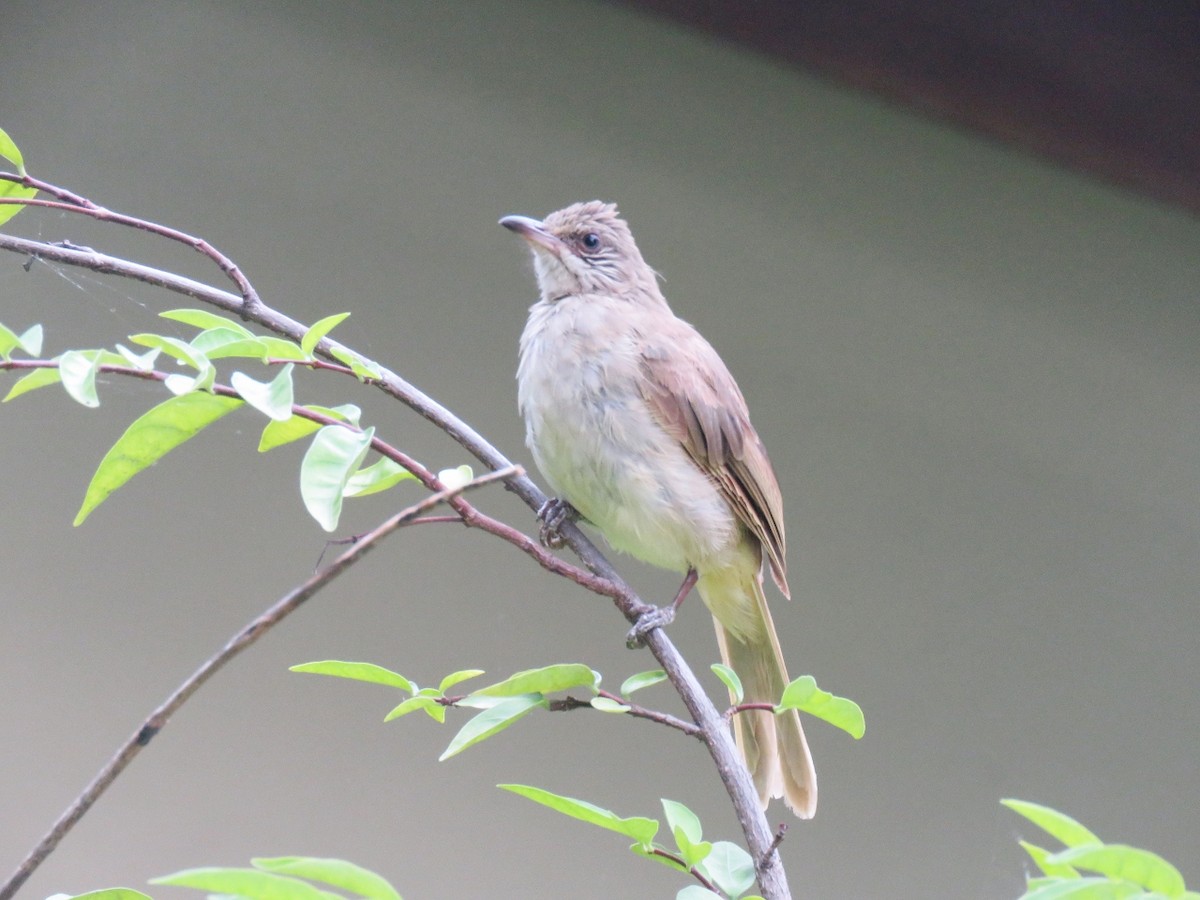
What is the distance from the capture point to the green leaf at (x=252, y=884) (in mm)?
737

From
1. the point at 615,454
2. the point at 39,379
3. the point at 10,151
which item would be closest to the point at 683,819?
the point at 39,379

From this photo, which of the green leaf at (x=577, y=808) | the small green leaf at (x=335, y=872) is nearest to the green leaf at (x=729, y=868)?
the green leaf at (x=577, y=808)

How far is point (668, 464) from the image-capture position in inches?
87.0

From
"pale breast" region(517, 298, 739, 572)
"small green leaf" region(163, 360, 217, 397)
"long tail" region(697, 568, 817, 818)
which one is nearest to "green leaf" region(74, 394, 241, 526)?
"small green leaf" region(163, 360, 217, 397)

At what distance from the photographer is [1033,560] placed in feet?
12.9

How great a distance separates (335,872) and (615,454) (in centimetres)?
138

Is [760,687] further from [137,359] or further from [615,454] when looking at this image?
[137,359]

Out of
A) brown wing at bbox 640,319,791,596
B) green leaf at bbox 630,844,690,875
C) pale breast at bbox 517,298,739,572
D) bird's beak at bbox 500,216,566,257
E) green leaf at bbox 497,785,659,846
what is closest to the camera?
green leaf at bbox 497,785,659,846

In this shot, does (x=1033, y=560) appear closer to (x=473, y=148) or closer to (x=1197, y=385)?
(x=1197, y=385)

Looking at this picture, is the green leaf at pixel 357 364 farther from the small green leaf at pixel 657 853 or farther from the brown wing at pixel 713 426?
the brown wing at pixel 713 426

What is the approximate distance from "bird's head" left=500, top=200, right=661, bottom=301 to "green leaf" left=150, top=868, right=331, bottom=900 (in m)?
1.89

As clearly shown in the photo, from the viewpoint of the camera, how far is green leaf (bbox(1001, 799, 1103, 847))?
0.81 m

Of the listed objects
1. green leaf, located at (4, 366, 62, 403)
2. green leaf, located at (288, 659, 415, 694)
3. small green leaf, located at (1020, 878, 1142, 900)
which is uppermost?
green leaf, located at (4, 366, 62, 403)

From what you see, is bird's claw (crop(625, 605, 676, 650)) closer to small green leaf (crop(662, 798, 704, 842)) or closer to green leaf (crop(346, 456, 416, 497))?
small green leaf (crop(662, 798, 704, 842))
